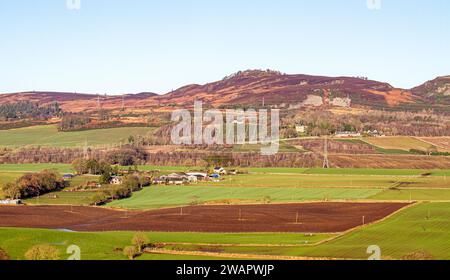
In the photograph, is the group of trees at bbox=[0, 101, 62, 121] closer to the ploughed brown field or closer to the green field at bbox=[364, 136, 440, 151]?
the green field at bbox=[364, 136, 440, 151]

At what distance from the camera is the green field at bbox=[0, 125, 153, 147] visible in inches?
3866

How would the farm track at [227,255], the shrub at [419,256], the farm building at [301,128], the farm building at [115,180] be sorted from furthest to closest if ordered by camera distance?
the farm building at [301,128], the farm building at [115,180], the farm track at [227,255], the shrub at [419,256]

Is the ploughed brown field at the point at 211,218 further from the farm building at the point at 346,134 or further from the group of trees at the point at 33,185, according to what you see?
the farm building at the point at 346,134

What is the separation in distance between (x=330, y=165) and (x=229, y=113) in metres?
37.6

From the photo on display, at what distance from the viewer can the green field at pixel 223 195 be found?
57281 mm

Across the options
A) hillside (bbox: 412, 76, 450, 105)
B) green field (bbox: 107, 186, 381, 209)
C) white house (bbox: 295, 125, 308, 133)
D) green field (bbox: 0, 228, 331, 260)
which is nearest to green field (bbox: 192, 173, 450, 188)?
green field (bbox: 107, 186, 381, 209)

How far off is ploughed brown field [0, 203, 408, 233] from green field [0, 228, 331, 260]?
7.35 ft

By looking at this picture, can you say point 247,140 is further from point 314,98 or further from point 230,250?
point 230,250

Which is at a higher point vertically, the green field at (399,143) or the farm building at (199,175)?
the green field at (399,143)

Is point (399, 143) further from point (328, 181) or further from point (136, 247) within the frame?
point (136, 247)

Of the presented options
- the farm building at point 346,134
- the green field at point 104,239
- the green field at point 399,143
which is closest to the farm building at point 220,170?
the green field at point 399,143

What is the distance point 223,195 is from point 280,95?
91393mm

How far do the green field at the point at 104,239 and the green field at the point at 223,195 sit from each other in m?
14.7

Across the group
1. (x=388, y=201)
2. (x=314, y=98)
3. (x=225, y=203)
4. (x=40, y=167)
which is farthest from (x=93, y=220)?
(x=314, y=98)
